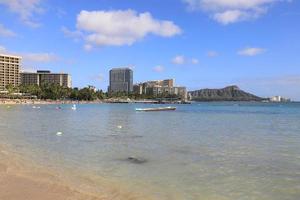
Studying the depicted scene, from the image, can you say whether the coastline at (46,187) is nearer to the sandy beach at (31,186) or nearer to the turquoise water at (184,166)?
the sandy beach at (31,186)

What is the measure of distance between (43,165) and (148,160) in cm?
526

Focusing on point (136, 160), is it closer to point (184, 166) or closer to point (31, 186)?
point (184, 166)

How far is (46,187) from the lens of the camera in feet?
45.3

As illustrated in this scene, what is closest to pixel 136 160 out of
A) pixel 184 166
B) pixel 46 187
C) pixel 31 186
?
pixel 184 166

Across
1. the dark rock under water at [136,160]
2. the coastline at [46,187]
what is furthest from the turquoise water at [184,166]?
the coastline at [46,187]

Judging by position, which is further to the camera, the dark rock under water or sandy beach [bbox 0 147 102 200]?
the dark rock under water

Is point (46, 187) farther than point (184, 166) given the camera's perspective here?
No

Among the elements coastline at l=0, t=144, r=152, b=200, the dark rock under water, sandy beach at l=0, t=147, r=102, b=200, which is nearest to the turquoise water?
the dark rock under water

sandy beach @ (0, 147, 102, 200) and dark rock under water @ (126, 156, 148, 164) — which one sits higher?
sandy beach @ (0, 147, 102, 200)

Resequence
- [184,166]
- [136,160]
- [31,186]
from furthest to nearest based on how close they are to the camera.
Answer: [136,160] < [184,166] < [31,186]

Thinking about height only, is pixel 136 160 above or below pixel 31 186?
below

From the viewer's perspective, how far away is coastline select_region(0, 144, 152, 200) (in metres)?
12.5

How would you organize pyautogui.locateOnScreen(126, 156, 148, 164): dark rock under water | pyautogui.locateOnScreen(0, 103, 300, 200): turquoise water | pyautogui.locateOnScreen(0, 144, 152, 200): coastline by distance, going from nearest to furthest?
pyautogui.locateOnScreen(0, 144, 152, 200): coastline
pyautogui.locateOnScreen(0, 103, 300, 200): turquoise water
pyautogui.locateOnScreen(126, 156, 148, 164): dark rock under water

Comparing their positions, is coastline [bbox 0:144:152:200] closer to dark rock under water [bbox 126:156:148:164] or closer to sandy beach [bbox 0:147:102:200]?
sandy beach [bbox 0:147:102:200]
